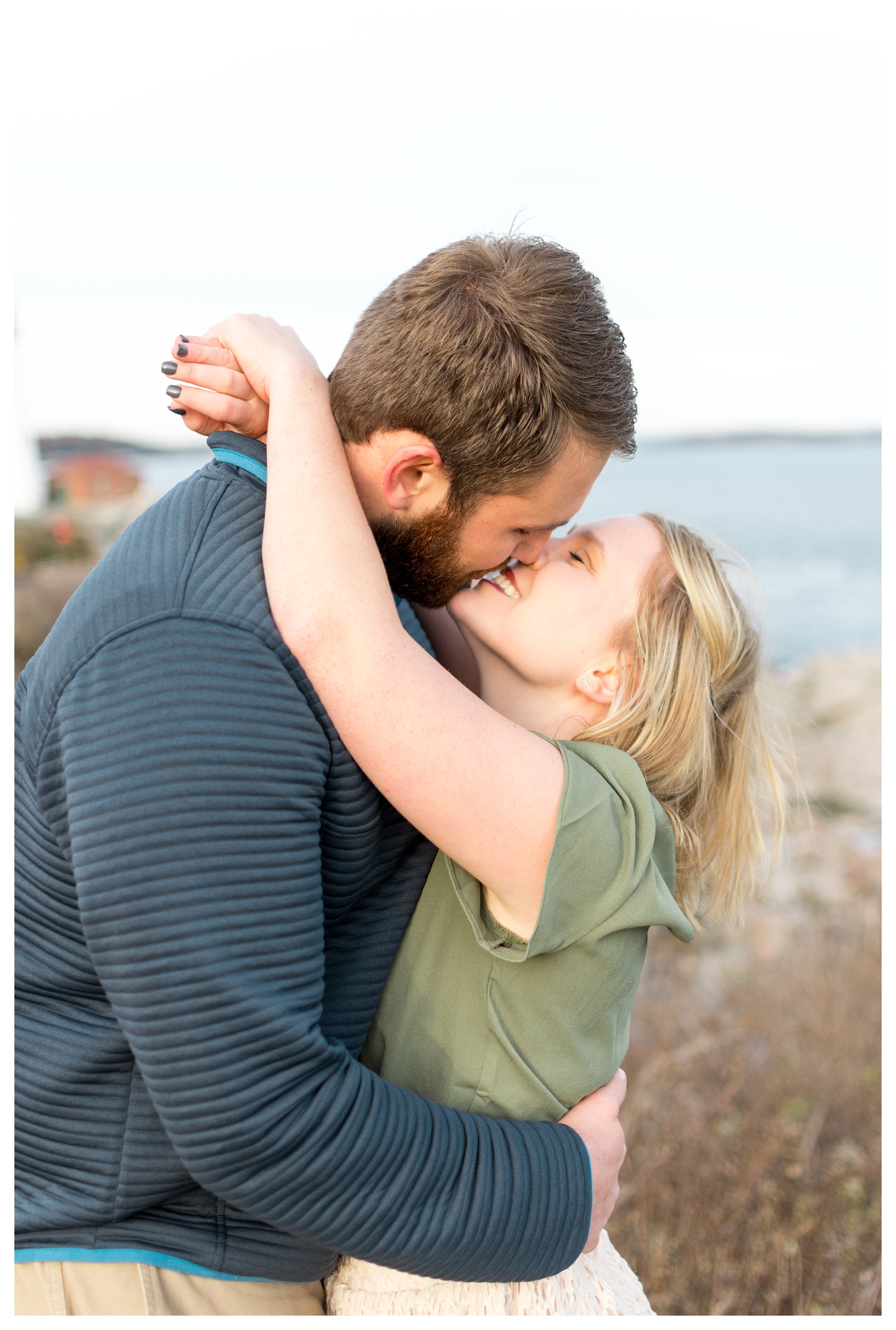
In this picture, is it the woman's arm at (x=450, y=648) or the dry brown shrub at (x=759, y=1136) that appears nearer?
the woman's arm at (x=450, y=648)

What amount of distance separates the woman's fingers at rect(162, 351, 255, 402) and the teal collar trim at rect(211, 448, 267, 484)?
0.15 metres

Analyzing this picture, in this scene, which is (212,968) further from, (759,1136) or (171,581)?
(759,1136)

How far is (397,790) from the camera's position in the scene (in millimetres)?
1465

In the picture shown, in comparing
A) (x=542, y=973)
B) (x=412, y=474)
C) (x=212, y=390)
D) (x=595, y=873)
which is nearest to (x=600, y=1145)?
(x=542, y=973)

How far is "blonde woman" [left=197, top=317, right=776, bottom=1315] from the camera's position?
1.47 m

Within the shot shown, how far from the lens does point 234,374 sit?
1760 millimetres

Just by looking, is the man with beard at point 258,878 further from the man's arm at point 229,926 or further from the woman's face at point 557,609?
the woman's face at point 557,609

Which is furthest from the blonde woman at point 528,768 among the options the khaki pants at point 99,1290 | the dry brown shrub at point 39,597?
the dry brown shrub at point 39,597

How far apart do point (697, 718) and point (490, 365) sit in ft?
2.78

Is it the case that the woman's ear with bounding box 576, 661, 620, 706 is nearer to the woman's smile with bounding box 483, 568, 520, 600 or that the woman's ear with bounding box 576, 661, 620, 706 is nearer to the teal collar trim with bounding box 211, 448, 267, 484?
the woman's smile with bounding box 483, 568, 520, 600

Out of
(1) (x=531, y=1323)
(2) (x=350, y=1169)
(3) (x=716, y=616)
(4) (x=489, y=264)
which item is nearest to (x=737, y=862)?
(3) (x=716, y=616)

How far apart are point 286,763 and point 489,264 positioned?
104 cm

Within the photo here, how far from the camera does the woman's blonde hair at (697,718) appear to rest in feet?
6.68

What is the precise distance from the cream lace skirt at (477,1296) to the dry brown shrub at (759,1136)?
205cm
